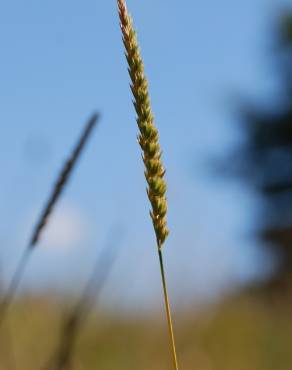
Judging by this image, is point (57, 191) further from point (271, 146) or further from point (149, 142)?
point (271, 146)

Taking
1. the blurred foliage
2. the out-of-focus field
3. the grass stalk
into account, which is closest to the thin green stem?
the grass stalk

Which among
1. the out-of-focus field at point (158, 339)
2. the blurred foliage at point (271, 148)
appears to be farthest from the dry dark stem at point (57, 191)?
the blurred foliage at point (271, 148)

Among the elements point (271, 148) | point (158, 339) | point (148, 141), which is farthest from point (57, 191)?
point (271, 148)

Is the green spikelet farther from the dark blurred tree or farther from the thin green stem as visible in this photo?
the dark blurred tree

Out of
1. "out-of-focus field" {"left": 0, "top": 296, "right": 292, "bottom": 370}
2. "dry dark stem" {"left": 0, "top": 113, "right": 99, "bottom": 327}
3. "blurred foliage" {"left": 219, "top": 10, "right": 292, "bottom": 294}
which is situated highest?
"dry dark stem" {"left": 0, "top": 113, "right": 99, "bottom": 327}

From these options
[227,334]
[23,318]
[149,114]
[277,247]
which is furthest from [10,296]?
[277,247]
